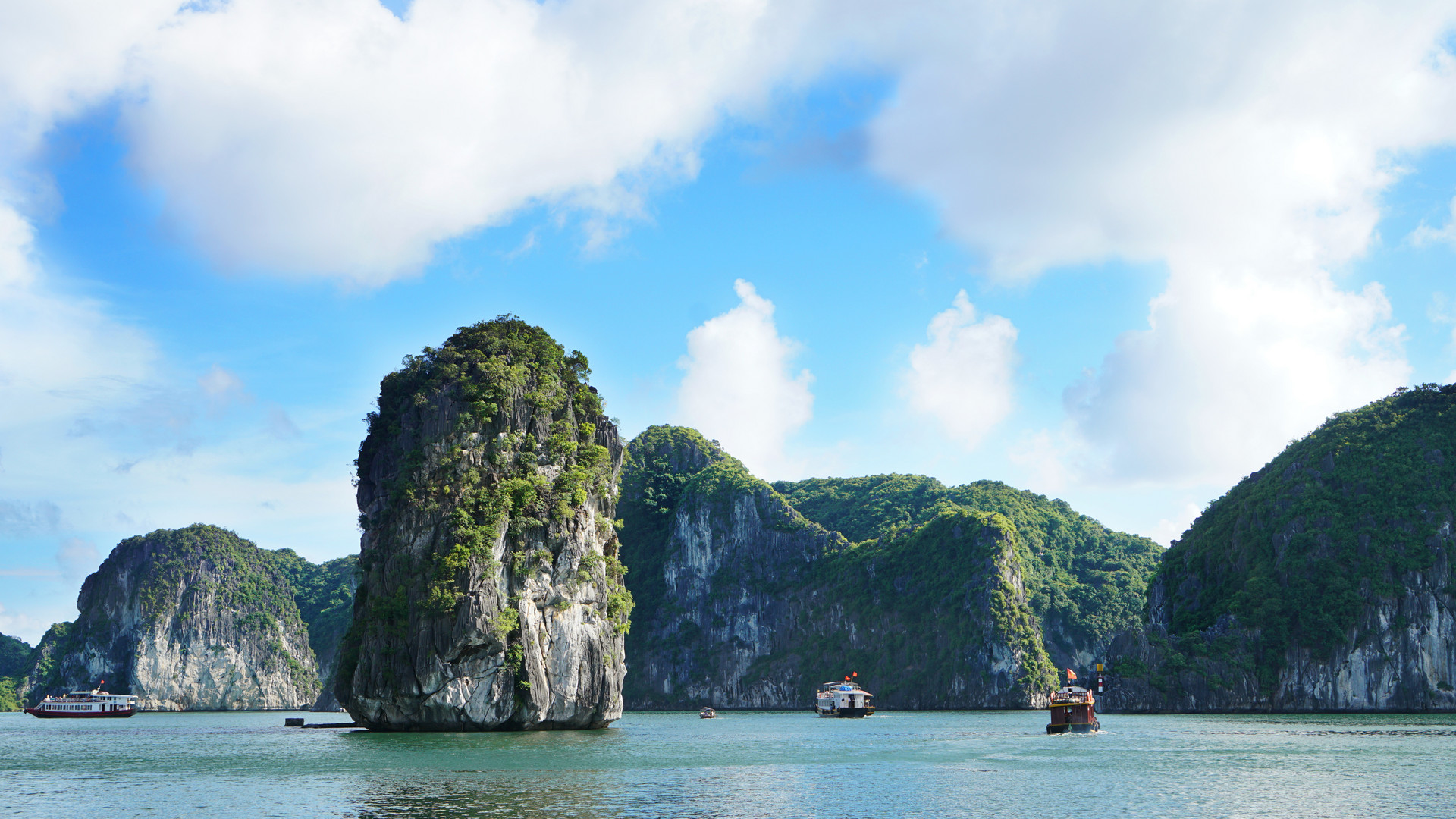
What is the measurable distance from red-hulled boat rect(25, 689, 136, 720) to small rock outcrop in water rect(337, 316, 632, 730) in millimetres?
57664

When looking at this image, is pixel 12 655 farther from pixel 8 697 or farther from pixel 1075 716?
pixel 1075 716

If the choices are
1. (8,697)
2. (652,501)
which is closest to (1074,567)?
(652,501)

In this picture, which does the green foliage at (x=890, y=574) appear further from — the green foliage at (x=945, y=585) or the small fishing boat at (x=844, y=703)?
the small fishing boat at (x=844, y=703)

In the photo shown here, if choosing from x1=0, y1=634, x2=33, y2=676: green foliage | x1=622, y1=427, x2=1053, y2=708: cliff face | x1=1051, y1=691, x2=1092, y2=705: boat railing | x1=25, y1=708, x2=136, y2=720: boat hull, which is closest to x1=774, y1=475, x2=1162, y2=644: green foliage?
x1=622, y1=427, x2=1053, y2=708: cliff face

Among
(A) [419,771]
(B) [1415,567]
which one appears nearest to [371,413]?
(A) [419,771]

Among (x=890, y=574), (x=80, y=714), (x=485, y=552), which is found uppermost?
(x=890, y=574)

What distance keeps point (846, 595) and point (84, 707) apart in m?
101

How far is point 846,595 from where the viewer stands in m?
166

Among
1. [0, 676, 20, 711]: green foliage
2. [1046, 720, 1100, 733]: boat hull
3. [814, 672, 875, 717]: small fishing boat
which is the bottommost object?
[0, 676, 20, 711]: green foliage

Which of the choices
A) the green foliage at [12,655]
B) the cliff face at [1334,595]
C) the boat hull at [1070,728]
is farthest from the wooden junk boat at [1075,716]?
the green foliage at [12,655]

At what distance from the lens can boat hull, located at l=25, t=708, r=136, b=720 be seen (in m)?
110

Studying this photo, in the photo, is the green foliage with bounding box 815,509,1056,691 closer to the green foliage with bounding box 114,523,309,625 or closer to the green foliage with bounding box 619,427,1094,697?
the green foliage with bounding box 619,427,1094,697

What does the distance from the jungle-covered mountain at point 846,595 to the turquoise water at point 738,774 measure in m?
71.0

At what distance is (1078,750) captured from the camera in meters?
58.3
